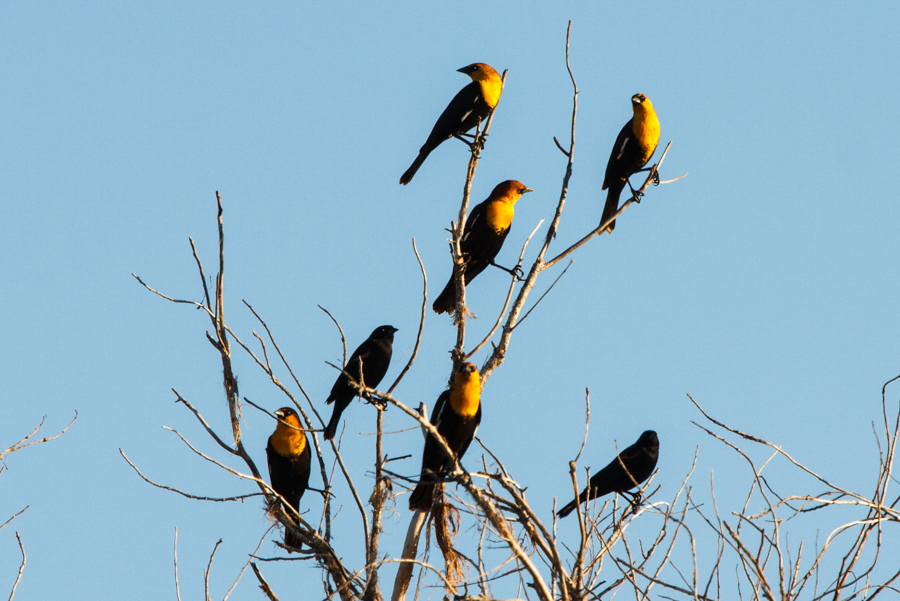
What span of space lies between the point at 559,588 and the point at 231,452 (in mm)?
1893

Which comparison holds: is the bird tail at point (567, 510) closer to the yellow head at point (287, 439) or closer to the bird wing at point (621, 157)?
the yellow head at point (287, 439)

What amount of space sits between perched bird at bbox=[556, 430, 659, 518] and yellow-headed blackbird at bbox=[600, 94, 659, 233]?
1.70m

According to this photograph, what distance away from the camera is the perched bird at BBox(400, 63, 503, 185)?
6465 millimetres

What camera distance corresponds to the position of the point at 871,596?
3.18 m

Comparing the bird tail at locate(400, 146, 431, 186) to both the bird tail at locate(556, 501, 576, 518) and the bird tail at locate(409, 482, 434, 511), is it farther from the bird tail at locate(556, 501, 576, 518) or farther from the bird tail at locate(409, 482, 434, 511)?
the bird tail at locate(556, 501, 576, 518)

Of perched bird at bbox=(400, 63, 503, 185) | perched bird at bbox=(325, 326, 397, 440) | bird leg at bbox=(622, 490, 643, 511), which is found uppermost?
perched bird at bbox=(400, 63, 503, 185)

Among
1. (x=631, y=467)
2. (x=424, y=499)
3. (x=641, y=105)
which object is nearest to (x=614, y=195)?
(x=641, y=105)

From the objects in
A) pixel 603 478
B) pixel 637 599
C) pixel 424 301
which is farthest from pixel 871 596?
pixel 603 478

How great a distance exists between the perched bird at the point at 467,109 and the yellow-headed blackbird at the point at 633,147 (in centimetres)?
96

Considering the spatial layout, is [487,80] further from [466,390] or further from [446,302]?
[466,390]

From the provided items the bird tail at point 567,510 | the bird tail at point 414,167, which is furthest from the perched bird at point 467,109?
the bird tail at point 567,510

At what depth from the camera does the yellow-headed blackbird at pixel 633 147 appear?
661cm

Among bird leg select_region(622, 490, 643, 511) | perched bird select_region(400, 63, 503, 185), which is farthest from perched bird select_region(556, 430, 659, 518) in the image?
perched bird select_region(400, 63, 503, 185)

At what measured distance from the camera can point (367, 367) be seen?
245 inches
